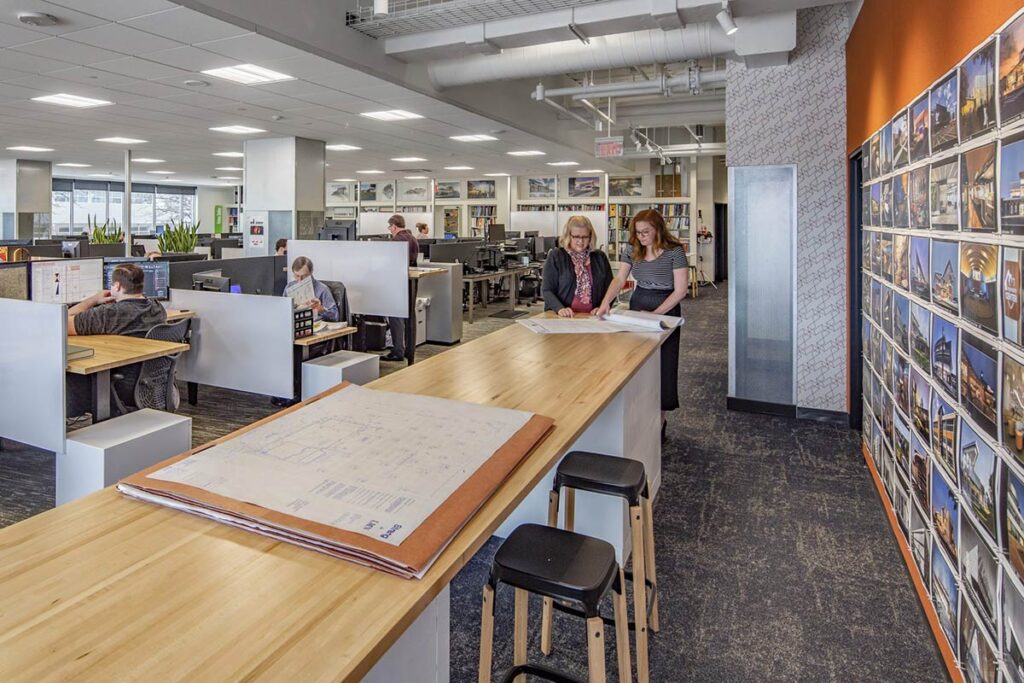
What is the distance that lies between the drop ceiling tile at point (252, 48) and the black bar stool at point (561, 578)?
4.43 metres

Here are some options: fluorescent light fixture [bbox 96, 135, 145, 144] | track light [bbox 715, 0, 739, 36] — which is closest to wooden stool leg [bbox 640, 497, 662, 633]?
track light [bbox 715, 0, 739, 36]

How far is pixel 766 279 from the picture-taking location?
484 centimetres

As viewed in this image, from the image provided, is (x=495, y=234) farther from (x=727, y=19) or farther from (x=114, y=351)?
(x=114, y=351)

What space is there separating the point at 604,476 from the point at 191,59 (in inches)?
199

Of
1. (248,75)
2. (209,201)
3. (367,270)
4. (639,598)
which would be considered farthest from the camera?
(209,201)

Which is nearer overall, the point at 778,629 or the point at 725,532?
the point at 778,629

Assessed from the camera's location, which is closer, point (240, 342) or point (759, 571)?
point (759, 571)

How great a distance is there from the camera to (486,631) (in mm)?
1632

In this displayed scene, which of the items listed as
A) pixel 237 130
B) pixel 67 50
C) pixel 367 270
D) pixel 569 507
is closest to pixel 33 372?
pixel 569 507

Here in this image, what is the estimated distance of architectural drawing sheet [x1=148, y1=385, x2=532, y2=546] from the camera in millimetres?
974

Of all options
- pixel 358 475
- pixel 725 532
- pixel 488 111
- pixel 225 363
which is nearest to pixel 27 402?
pixel 225 363

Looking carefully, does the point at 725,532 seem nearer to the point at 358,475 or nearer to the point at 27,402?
the point at 358,475

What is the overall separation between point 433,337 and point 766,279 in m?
4.23

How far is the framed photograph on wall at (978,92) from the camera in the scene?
1.56 m
